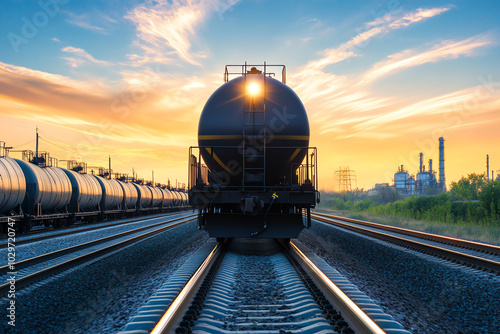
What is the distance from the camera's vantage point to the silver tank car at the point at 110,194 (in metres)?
28.3

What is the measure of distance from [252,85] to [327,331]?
6.72 metres

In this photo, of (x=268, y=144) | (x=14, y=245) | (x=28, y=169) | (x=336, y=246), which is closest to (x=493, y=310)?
(x=268, y=144)

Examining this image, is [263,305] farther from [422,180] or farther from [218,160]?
[422,180]

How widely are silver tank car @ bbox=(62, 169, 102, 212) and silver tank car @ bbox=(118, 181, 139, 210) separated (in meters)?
5.36

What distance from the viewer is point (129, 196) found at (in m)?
34.4

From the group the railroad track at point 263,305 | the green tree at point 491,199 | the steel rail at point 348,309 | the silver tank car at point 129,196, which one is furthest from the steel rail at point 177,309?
the silver tank car at point 129,196

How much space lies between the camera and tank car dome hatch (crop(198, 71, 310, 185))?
8.94 meters

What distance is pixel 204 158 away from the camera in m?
9.52

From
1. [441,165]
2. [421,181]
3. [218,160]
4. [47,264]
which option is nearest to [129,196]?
[47,264]

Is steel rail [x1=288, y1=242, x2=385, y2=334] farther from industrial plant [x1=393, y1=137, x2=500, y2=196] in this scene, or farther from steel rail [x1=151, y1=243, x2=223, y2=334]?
industrial plant [x1=393, y1=137, x2=500, y2=196]

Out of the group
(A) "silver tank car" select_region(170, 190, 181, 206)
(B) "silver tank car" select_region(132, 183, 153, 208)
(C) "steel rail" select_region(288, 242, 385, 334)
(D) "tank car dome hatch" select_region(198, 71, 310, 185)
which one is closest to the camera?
(C) "steel rail" select_region(288, 242, 385, 334)

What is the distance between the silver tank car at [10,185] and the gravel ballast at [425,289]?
13627 mm

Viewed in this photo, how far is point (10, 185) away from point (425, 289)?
1668 cm

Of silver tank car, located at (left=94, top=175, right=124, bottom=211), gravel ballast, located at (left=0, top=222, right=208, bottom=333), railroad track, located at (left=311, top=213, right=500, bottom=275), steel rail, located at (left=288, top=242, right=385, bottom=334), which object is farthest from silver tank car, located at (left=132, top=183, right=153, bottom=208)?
steel rail, located at (left=288, top=242, right=385, bottom=334)
